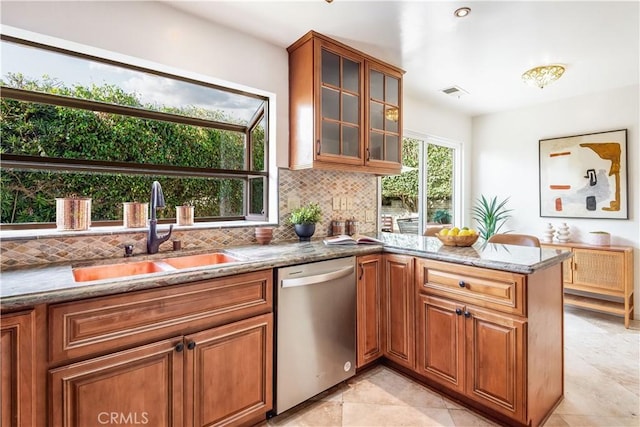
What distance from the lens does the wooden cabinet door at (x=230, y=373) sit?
4.73 ft

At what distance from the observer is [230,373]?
1556 millimetres

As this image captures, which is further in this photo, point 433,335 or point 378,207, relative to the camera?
point 378,207

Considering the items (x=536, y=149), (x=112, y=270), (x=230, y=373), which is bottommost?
(x=230, y=373)

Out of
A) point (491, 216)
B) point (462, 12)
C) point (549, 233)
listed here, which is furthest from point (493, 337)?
point (491, 216)

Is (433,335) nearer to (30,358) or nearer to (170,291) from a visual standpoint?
(170,291)

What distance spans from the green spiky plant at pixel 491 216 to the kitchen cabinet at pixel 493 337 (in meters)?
2.48

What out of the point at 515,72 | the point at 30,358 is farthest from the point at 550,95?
the point at 30,358

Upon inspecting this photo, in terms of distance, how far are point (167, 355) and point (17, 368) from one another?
1.59ft

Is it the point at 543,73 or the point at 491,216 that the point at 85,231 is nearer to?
the point at 543,73

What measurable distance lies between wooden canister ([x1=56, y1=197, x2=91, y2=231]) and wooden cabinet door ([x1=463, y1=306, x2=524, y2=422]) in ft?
7.28

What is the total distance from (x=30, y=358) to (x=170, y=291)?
1.57 feet

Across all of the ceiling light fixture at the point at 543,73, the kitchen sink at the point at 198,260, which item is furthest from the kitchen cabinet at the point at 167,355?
the ceiling light fixture at the point at 543,73

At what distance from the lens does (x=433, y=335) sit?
196 centimetres

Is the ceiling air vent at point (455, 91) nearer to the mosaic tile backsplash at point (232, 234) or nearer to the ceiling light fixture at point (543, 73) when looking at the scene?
the ceiling light fixture at point (543, 73)
